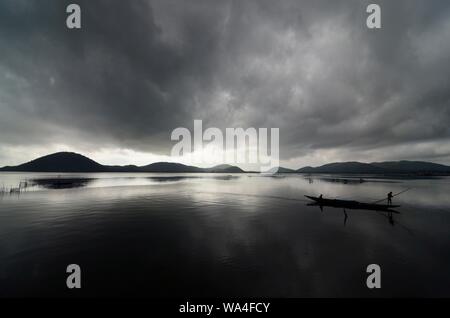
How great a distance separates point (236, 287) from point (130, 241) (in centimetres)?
1219

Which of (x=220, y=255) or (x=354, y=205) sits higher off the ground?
(x=354, y=205)

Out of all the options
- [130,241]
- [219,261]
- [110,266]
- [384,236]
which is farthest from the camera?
[384,236]

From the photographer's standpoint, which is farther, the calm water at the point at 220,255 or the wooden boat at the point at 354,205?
the wooden boat at the point at 354,205

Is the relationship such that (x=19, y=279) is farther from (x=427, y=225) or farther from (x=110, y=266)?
(x=427, y=225)

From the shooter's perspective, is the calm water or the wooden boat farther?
the wooden boat

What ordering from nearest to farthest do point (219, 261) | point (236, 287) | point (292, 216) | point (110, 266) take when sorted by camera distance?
point (236, 287) < point (110, 266) < point (219, 261) < point (292, 216)

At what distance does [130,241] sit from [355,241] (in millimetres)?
23812

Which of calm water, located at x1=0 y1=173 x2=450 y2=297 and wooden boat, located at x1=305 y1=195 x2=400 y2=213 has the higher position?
wooden boat, located at x1=305 y1=195 x2=400 y2=213

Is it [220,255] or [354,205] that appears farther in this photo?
[354,205]

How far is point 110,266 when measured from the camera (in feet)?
42.2

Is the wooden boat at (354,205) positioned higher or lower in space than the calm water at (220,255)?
higher

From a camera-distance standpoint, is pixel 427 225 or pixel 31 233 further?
pixel 427 225
